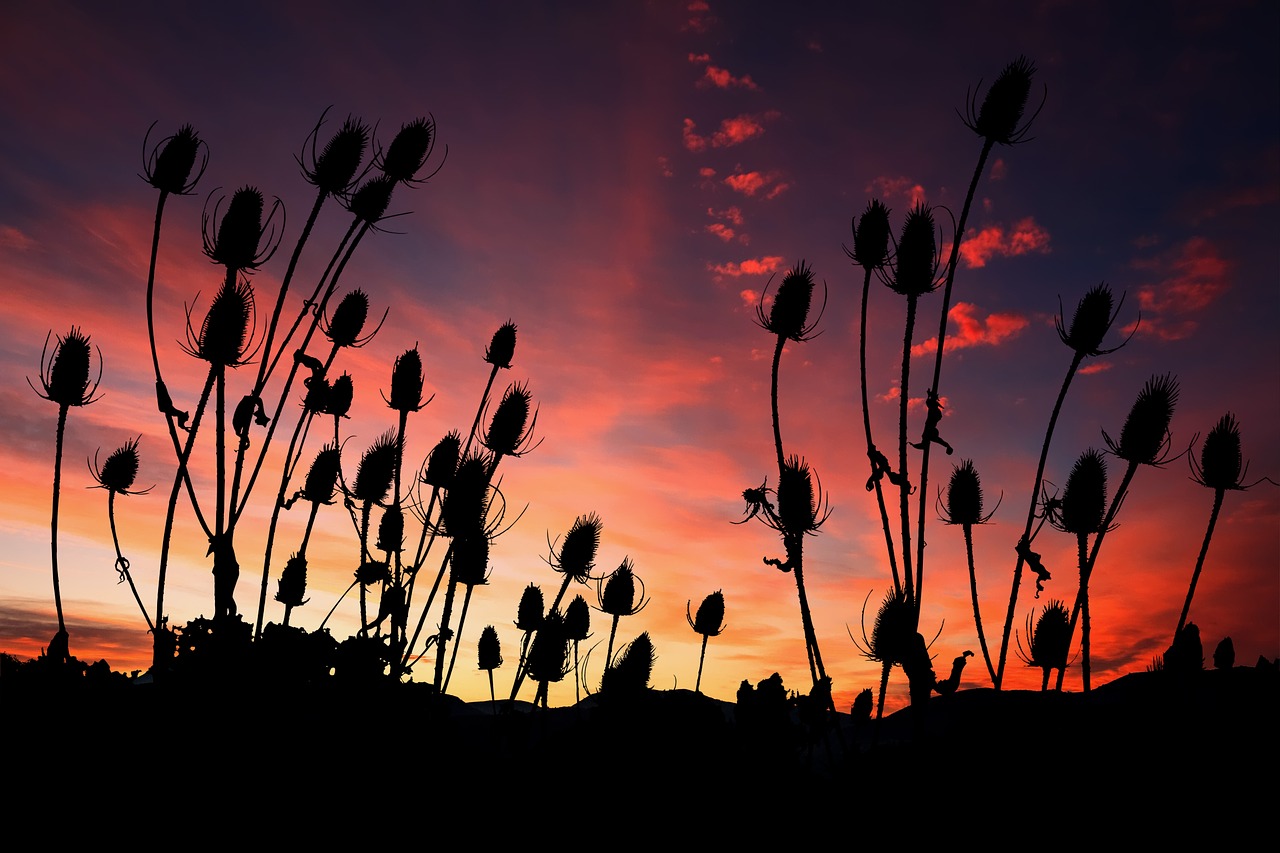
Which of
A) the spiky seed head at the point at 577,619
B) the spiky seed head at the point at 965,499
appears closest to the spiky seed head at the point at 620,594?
the spiky seed head at the point at 577,619

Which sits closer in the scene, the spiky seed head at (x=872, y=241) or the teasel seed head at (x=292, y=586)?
the spiky seed head at (x=872, y=241)

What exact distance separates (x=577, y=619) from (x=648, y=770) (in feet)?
28.7

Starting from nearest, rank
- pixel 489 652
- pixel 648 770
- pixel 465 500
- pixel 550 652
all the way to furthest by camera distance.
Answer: pixel 648 770 → pixel 465 500 → pixel 550 652 → pixel 489 652

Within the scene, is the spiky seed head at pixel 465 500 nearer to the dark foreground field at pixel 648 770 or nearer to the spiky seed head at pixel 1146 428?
the dark foreground field at pixel 648 770

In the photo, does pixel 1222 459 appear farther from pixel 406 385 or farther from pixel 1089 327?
pixel 406 385

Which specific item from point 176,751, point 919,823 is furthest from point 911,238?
point 176,751

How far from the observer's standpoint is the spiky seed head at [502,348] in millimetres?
11656

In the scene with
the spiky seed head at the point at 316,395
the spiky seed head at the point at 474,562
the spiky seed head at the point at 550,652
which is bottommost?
the spiky seed head at the point at 550,652

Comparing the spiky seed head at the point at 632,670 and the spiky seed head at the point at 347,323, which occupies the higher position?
the spiky seed head at the point at 347,323

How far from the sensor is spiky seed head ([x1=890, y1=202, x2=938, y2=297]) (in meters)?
8.55

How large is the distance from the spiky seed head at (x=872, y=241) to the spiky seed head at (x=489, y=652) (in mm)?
11176

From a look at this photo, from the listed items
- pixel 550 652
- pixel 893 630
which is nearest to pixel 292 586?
pixel 550 652

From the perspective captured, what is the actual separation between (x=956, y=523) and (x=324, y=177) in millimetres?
10165

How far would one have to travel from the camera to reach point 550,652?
1145cm
